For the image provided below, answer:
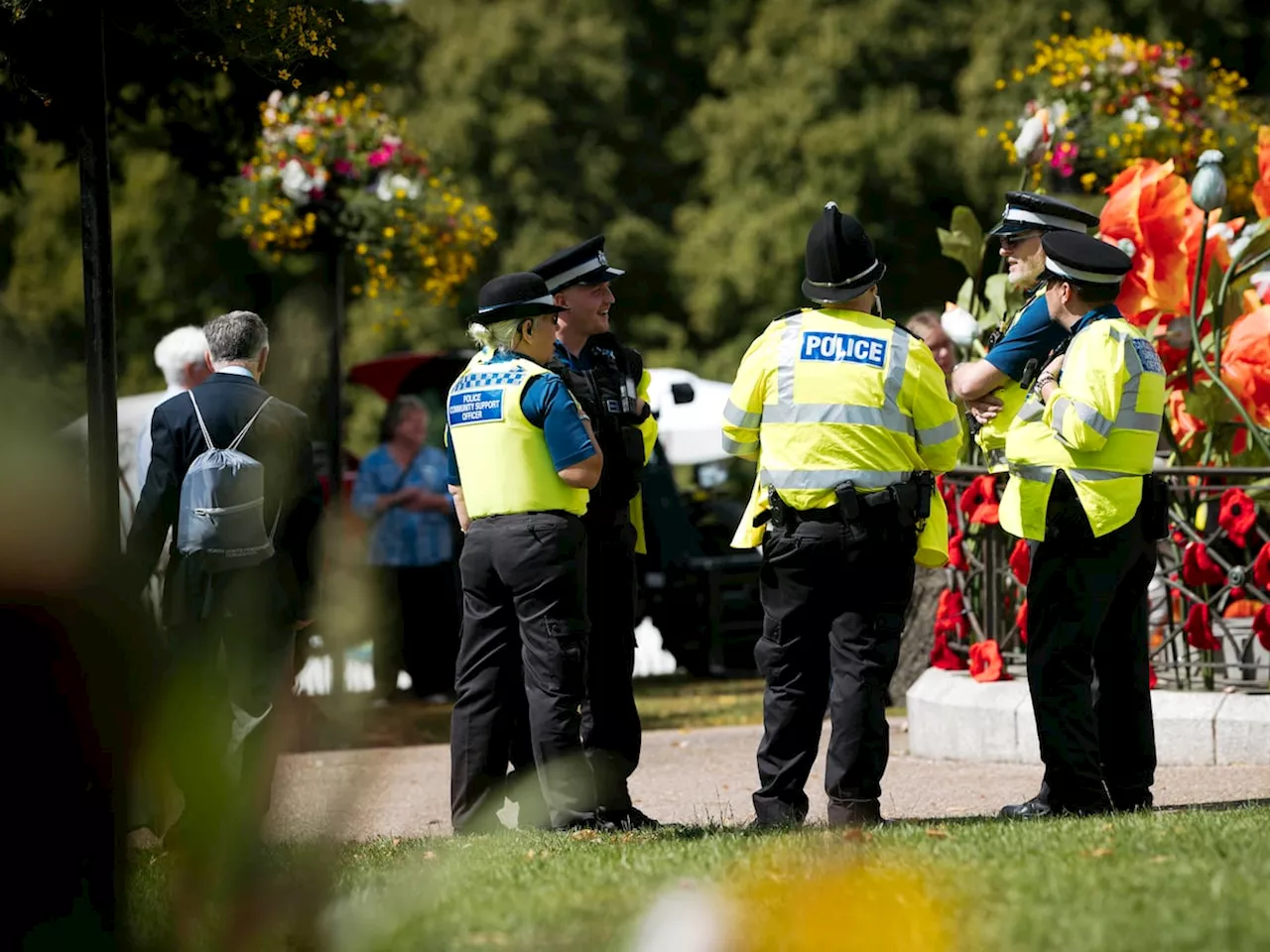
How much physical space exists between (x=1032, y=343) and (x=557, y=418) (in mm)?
1513

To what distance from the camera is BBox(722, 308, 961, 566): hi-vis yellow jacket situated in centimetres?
617

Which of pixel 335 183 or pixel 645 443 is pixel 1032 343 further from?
pixel 335 183

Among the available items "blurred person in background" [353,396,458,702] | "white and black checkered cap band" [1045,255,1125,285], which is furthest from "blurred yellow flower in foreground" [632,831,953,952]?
"blurred person in background" [353,396,458,702]

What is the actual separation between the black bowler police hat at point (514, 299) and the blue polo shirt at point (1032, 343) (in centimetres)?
142

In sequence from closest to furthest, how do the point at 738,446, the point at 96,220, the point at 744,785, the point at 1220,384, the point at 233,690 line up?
the point at 233,690, the point at 96,220, the point at 738,446, the point at 744,785, the point at 1220,384

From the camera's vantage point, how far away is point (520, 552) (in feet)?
20.4

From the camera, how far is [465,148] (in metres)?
29.9

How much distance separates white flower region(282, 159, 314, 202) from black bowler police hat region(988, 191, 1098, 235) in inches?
294

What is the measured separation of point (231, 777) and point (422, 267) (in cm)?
1244

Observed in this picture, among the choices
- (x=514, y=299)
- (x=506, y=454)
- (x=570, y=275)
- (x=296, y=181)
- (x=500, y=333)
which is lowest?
(x=506, y=454)

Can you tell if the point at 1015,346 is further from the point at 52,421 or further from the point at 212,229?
the point at 212,229

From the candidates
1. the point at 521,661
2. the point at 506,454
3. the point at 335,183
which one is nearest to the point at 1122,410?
the point at 506,454

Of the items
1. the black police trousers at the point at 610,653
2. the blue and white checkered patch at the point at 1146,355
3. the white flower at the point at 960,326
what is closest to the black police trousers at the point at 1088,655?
the blue and white checkered patch at the point at 1146,355

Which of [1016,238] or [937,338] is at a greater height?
[1016,238]
